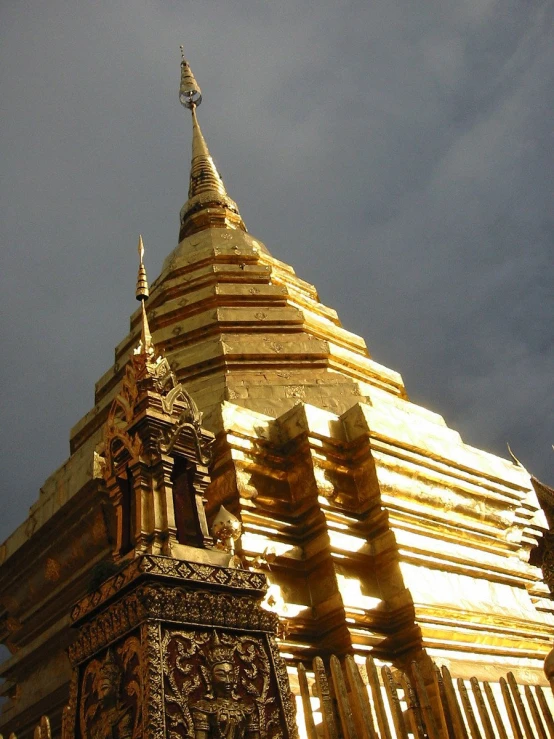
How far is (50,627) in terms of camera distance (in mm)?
7469

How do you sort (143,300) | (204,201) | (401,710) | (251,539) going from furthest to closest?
(204,201) < (251,539) < (143,300) < (401,710)

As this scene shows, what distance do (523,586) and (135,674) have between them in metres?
5.38

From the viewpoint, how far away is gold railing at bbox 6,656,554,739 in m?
3.77

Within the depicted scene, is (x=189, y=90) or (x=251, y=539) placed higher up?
(x=189, y=90)

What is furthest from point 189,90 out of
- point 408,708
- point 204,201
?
point 408,708

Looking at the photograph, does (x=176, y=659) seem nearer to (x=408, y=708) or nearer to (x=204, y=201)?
(x=408, y=708)

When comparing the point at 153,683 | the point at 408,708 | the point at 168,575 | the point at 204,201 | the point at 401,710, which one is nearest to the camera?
the point at 153,683

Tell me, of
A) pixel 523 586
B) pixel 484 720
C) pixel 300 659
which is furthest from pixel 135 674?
pixel 523 586

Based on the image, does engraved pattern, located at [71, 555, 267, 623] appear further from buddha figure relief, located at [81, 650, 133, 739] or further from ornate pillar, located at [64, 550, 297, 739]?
buddha figure relief, located at [81, 650, 133, 739]

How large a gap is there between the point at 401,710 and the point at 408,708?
0.76 ft

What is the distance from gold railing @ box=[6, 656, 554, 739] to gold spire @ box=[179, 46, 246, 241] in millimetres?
10897

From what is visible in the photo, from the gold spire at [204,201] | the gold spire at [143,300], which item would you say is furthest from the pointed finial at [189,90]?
the gold spire at [143,300]

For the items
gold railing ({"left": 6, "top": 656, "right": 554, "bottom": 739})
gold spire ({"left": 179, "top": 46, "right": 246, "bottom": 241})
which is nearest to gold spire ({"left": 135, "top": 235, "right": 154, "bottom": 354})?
gold railing ({"left": 6, "top": 656, "right": 554, "bottom": 739})

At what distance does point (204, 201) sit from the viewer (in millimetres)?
14555
